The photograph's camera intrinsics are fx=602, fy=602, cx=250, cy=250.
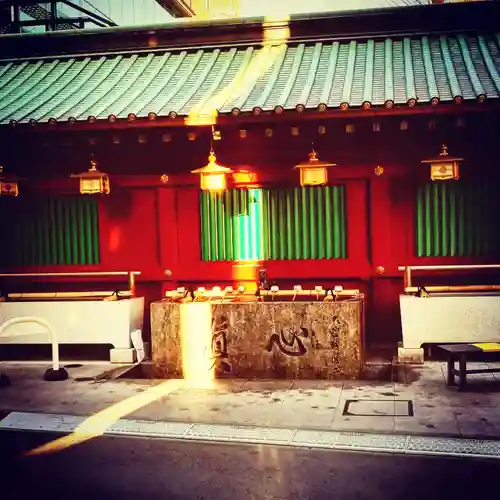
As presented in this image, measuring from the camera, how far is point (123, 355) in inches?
406

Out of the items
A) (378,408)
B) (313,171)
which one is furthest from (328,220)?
(378,408)

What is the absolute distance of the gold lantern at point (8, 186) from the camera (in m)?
10.2

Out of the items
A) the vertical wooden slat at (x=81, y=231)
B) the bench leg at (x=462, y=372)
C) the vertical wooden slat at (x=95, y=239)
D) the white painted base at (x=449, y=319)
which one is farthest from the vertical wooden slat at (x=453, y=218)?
the vertical wooden slat at (x=81, y=231)

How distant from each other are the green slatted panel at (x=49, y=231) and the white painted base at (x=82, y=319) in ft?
3.51

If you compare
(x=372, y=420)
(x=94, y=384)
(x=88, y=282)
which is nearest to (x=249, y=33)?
(x=88, y=282)

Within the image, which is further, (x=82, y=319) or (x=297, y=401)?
(x=82, y=319)

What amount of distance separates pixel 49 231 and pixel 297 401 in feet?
19.7

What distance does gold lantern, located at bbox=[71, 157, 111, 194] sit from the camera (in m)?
9.96

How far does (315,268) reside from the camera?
1057 centimetres

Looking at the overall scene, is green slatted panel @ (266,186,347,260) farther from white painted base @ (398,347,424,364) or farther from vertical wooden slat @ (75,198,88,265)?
vertical wooden slat @ (75,198,88,265)

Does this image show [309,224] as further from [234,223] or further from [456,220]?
[456,220]

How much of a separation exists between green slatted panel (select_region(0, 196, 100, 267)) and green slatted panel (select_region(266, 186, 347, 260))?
3384 millimetres

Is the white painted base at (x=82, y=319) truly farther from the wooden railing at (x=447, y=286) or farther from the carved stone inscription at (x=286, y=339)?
the wooden railing at (x=447, y=286)

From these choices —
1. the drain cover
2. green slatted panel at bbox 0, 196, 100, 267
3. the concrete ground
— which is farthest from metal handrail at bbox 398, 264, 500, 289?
the drain cover
